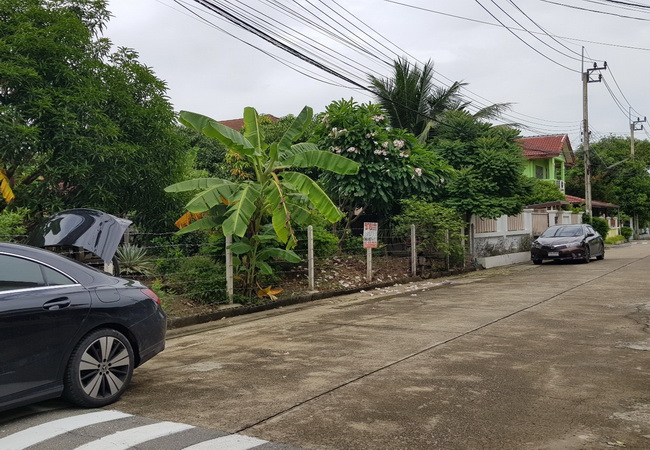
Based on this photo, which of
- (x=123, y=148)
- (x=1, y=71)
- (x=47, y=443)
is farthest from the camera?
(x=123, y=148)

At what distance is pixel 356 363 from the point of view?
6.63m

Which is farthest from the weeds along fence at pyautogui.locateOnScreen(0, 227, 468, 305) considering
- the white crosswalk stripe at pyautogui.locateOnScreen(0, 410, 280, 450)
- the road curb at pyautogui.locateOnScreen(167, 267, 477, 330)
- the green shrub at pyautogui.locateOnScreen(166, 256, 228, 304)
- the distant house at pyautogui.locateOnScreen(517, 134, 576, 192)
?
the distant house at pyautogui.locateOnScreen(517, 134, 576, 192)

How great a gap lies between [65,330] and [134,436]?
1.18 meters

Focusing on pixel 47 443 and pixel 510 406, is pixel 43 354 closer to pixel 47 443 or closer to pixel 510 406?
pixel 47 443

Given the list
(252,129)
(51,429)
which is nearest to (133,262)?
(252,129)

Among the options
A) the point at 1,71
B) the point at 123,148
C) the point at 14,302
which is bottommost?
the point at 14,302

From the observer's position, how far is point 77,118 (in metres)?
11.0

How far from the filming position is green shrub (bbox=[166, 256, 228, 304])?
35.8 ft

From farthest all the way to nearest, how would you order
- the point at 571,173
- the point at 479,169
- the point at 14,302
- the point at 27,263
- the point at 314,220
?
the point at 571,173 < the point at 479,169 < the point at 314,220 < the point at 27,263 < the point at 14,302

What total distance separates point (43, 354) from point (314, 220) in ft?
30.4

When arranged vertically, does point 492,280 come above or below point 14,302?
below

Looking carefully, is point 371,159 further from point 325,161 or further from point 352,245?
point 325,161

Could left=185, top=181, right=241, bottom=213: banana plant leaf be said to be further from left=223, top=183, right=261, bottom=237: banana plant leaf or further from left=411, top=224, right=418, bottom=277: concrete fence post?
left=411, top=224, right=418, bottom=277: concrete fence post

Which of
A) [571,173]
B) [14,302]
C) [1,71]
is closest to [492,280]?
[1,71]
